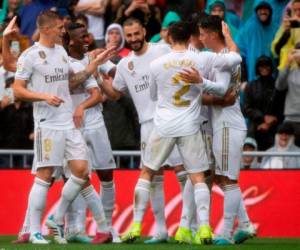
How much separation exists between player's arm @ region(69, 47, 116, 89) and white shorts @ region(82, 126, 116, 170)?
3.04 ft

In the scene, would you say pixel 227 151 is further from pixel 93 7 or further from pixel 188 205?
pixel 93 7

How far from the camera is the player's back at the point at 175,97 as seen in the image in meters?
18.2

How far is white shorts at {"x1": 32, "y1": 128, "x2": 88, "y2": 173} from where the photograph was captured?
1853 cm

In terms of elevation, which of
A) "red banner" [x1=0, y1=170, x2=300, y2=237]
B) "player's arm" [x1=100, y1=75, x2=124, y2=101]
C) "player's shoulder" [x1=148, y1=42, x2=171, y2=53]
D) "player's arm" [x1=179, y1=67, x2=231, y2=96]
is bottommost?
"red banner" [x1=0, y1=170, x2=300, y2=237]

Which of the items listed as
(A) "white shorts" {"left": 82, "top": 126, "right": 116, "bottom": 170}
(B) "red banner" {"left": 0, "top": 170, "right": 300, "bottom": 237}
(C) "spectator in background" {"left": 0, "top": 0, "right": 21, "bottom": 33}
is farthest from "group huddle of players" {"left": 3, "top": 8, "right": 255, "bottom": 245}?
(C) "spectator in background" {"left": 0, "top": 0, "right": 21, "bottom": 33}

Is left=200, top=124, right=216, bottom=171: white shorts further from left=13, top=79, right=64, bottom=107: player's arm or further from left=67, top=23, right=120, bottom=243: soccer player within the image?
left=13, top=79, right=64, bottom=107: player's arm

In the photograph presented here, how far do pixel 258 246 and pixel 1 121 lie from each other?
687cm

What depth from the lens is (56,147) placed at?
1853 centimetres

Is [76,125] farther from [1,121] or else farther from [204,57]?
[1,121]

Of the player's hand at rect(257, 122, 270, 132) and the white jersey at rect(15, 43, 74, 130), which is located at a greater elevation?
the white jersey at rect(15, 43, 74, 130)

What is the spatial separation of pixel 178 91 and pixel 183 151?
735 millimetres

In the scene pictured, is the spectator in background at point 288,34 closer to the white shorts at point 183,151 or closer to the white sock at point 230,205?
the white sock at point 230,205

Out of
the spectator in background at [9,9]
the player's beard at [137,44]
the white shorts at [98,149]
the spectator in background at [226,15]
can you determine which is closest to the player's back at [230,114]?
the player's beard at [137,44]

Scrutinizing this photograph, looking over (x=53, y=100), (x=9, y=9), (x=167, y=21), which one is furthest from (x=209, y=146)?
(x=9, y=9)
